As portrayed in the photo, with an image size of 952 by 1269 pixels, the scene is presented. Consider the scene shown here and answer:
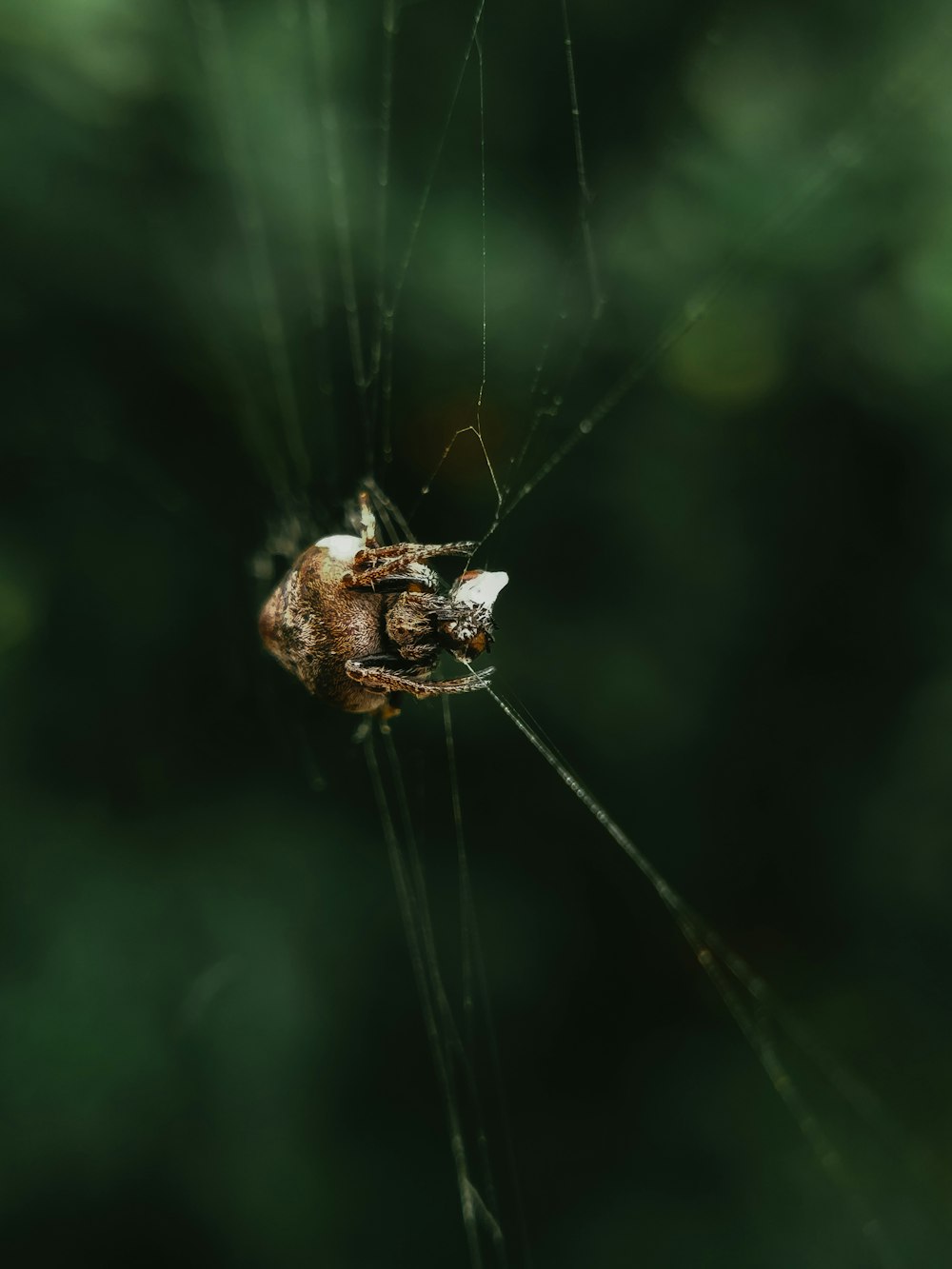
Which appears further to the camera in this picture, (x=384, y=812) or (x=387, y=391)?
(x=384, y=812)

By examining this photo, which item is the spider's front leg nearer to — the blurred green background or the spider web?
the spider web

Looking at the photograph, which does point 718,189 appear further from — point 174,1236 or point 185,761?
point 174,1236

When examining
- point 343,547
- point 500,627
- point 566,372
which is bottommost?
point 343,547

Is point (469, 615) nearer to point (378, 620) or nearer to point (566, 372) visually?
point (378, 620)

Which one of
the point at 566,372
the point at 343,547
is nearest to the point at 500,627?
the point at 566,372

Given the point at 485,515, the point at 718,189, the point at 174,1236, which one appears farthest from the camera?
Answer: the point at 485,515

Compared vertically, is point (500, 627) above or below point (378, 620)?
above

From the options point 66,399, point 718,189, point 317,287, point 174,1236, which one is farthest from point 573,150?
point 174,1236

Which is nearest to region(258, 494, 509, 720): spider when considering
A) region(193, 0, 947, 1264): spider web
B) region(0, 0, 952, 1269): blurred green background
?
region(193, 0, 947, 1264): spider web
